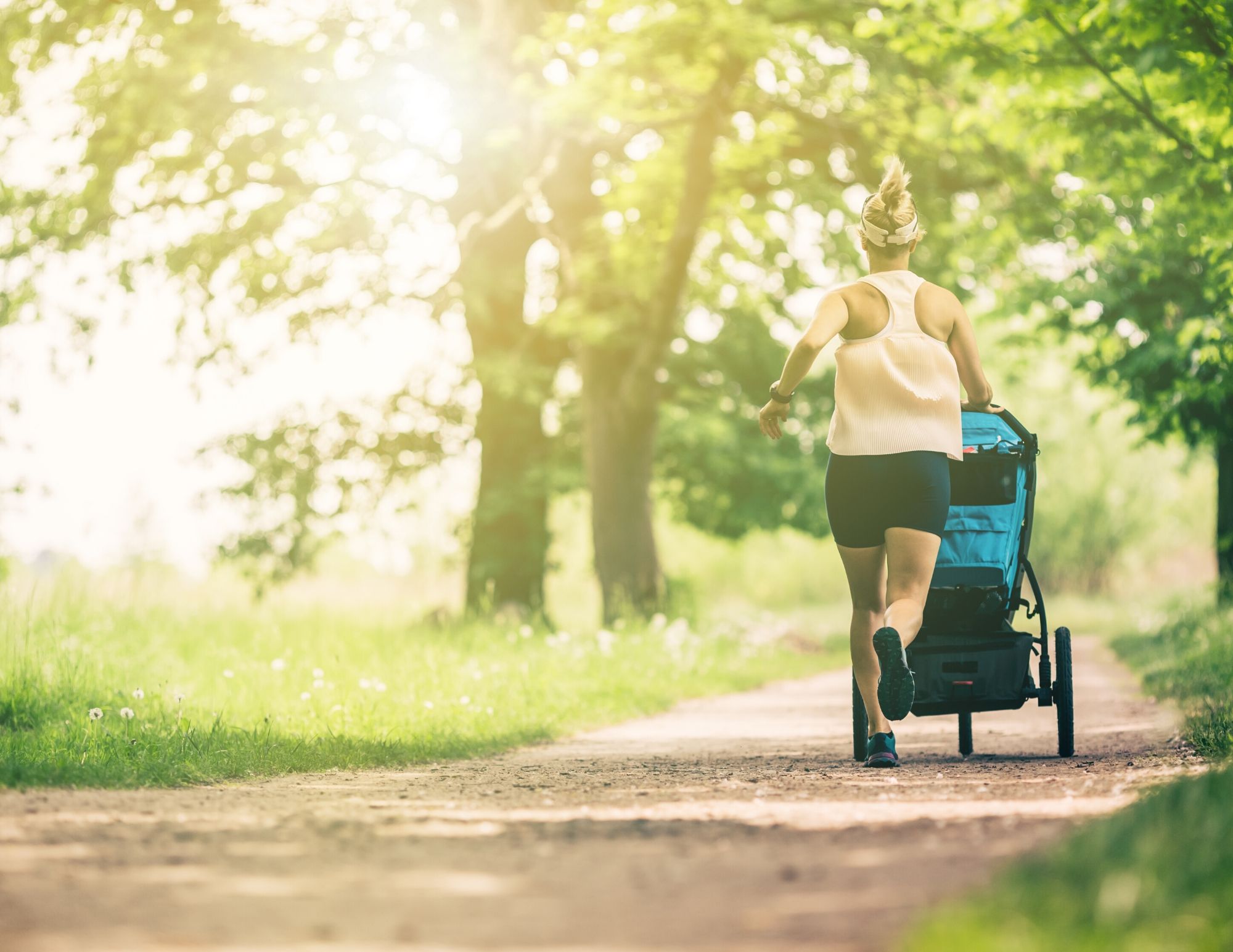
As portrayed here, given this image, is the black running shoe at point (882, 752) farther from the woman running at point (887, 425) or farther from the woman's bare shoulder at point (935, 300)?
the woman's bare shoulder at point (935, 300)

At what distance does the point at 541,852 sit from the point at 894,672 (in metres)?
2.08

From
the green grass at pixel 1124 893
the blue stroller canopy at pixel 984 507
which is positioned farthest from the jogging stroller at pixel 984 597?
the green grass at pixel 1124 893

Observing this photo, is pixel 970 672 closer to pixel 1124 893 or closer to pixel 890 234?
pixel 890 234

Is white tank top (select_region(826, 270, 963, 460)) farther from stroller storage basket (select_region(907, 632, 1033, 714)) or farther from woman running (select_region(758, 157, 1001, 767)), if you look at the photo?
stroller storage basket (select_region(907, 632, 1033, 714))

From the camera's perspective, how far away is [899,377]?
19.3 ft

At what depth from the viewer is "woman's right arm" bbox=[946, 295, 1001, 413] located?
6.13 meters

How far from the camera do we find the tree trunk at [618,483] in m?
16.5

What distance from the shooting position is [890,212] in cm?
614

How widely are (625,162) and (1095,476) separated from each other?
64.0ft

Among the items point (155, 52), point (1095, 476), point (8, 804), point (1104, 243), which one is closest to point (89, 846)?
point (8, 804)

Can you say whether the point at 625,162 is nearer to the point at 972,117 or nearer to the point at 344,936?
the point at 972,117

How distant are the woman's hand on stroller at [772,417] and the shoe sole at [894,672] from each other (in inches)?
40.6

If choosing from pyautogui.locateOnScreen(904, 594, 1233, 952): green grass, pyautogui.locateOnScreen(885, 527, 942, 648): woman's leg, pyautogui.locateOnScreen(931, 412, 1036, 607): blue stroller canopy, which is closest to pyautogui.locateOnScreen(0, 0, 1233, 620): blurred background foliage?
pyautogui.locateOnScreen(931, 412, 1036, 607): blue stroller canopy

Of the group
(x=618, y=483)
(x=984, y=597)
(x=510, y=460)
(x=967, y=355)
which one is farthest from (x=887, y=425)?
(x=510, y=460)
